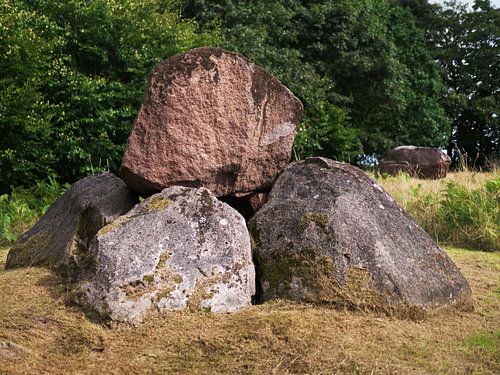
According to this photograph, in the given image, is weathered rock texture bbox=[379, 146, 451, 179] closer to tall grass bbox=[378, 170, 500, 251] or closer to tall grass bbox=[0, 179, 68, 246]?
tall grass bbox=[378, 170, 500, 251]

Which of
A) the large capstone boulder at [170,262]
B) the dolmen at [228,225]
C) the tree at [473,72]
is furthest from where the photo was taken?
the tree at [473,72]

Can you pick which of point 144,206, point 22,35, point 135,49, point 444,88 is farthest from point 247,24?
point 144,206

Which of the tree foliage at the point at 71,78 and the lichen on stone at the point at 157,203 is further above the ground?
the tree foliage at the point at 71,78

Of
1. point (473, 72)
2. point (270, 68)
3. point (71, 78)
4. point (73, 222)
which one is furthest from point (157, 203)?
point (473, 72)

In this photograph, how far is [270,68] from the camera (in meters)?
16.7

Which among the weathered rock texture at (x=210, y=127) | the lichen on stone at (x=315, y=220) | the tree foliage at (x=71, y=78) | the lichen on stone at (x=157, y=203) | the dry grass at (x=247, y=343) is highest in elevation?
the tree foliage at (x=71, y=78)

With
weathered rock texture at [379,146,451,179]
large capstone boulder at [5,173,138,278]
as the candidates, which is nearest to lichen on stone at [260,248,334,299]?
large capstone boulder at [5,173,138,278]

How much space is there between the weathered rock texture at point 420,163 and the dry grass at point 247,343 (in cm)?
1366

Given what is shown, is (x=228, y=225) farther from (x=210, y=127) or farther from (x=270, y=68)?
(x=270, y=68)

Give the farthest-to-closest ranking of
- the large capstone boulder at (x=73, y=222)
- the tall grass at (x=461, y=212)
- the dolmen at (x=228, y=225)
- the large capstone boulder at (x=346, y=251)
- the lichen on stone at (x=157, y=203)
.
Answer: the tall grass at (x=461, y=212) < the large capstone boulder at (x=73, y=222) < the lichen on stone at (x=157, y=203) < the large capstone boulder at (x=346, y=251) < the dolmen at (x=228, y=225)

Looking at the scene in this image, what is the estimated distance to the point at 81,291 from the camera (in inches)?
146

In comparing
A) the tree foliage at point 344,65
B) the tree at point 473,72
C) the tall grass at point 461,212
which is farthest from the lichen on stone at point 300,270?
the tree at point 473,72

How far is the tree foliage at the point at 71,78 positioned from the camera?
38.2 ft

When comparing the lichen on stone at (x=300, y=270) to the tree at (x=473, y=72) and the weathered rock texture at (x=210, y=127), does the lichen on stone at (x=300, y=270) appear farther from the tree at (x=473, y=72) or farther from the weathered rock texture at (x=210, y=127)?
the tree at (x=473, y=72)
